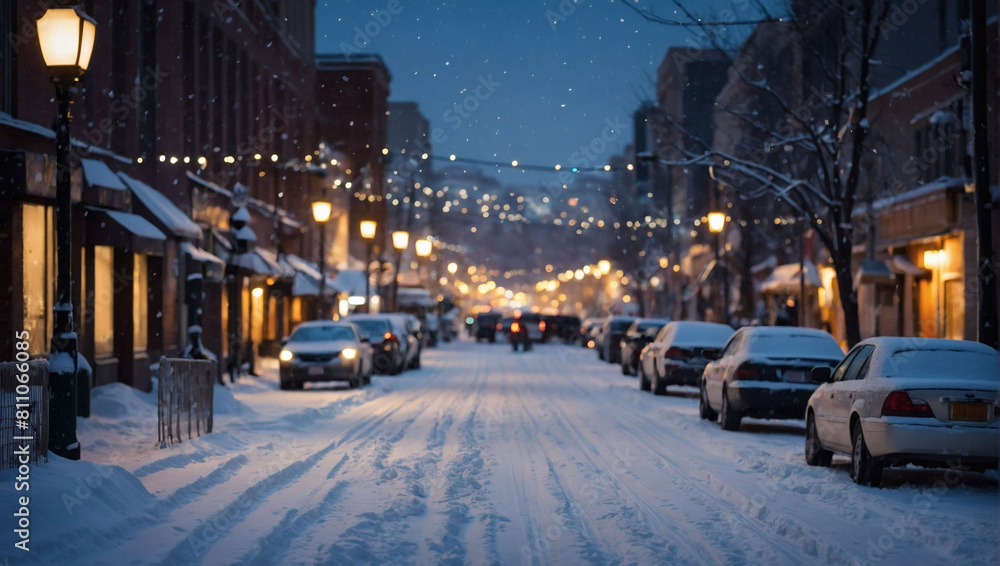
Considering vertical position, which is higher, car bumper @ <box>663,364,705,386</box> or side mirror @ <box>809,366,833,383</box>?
side mirror @ <box>809,366,833,383</box>

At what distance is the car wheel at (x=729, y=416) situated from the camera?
16.8 m

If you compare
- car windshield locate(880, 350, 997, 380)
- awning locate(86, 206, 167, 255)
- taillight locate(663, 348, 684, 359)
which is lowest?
taillight locate(663, 348, 684, 359)

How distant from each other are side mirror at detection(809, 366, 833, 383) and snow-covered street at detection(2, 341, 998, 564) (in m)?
0.96

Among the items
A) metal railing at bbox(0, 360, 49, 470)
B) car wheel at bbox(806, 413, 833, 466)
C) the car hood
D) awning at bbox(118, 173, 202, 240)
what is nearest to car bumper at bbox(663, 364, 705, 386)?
the car hood

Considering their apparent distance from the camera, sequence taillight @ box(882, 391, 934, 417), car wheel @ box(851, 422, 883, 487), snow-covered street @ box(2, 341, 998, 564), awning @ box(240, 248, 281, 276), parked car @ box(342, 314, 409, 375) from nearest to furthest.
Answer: snow-covered street @ box(2, 341, 998, 564)
taillight @ box(882, 391, 934, 417)
car wheel @ box(851, 422, 883, 487)
awning @ box(240, 248, 281, 276)
parked car @ box(342, 314, 409, 375)

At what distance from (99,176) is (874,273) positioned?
21030 millimetres

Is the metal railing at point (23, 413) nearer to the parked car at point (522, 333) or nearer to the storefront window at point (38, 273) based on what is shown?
the storefront window at point (38, 273)

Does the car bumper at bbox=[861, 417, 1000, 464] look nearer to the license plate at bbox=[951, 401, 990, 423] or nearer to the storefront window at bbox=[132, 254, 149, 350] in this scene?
the license plate at bbox=[951, 401, 990, 423]

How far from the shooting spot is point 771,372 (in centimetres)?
1648

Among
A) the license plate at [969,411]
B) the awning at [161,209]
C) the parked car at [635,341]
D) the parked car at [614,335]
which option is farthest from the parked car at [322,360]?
the license plate at [969,411]

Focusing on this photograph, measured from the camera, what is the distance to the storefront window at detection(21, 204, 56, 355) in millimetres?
17719

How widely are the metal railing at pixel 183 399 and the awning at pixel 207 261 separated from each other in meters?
10.5

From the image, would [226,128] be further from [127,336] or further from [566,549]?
[566,549]

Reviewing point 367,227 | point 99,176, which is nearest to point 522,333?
point 367,227
